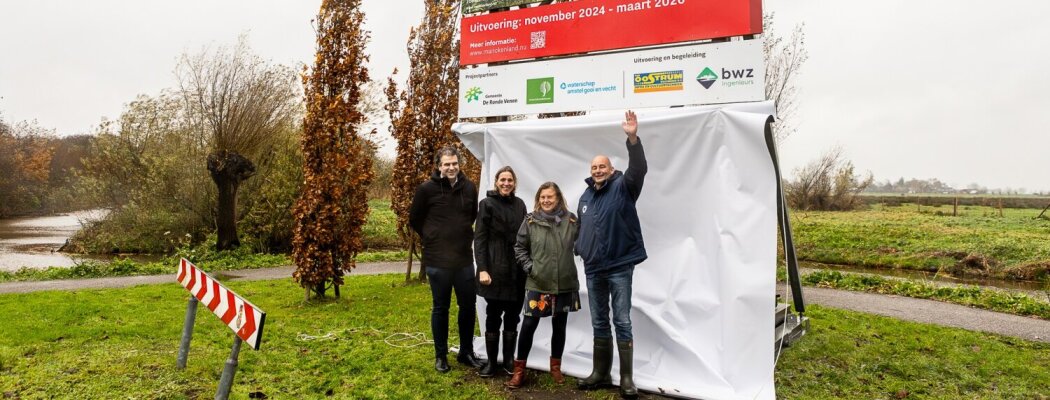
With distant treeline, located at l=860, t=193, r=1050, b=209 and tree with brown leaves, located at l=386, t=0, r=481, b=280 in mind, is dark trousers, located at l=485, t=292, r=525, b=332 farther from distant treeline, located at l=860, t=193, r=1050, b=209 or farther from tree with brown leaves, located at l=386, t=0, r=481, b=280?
distant treeline, located at l=860, t=193, r=1050, b=209

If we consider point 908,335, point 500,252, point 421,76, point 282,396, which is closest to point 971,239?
point 908,335

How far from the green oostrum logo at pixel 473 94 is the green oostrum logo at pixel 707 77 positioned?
2.31 meters

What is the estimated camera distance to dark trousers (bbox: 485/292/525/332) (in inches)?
188

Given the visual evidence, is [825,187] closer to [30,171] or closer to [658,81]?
[658,81]

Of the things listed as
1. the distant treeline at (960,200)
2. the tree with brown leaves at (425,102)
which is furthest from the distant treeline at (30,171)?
the distant treeline at (960,200)

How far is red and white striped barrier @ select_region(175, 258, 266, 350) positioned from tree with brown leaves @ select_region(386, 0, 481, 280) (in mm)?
4980

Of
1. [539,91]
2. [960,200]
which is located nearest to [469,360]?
[539,91]

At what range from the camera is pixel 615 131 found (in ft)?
15.9

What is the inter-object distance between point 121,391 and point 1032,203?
43.5 metres

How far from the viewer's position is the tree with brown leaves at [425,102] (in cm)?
966

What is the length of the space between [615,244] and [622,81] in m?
1.74

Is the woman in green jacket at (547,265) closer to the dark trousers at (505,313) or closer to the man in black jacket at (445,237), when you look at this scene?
the dark trousers at (505,313)

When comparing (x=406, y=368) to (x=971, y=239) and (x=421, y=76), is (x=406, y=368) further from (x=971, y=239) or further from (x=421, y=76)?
(x=971, y=239)

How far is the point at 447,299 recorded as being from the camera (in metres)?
4.92
